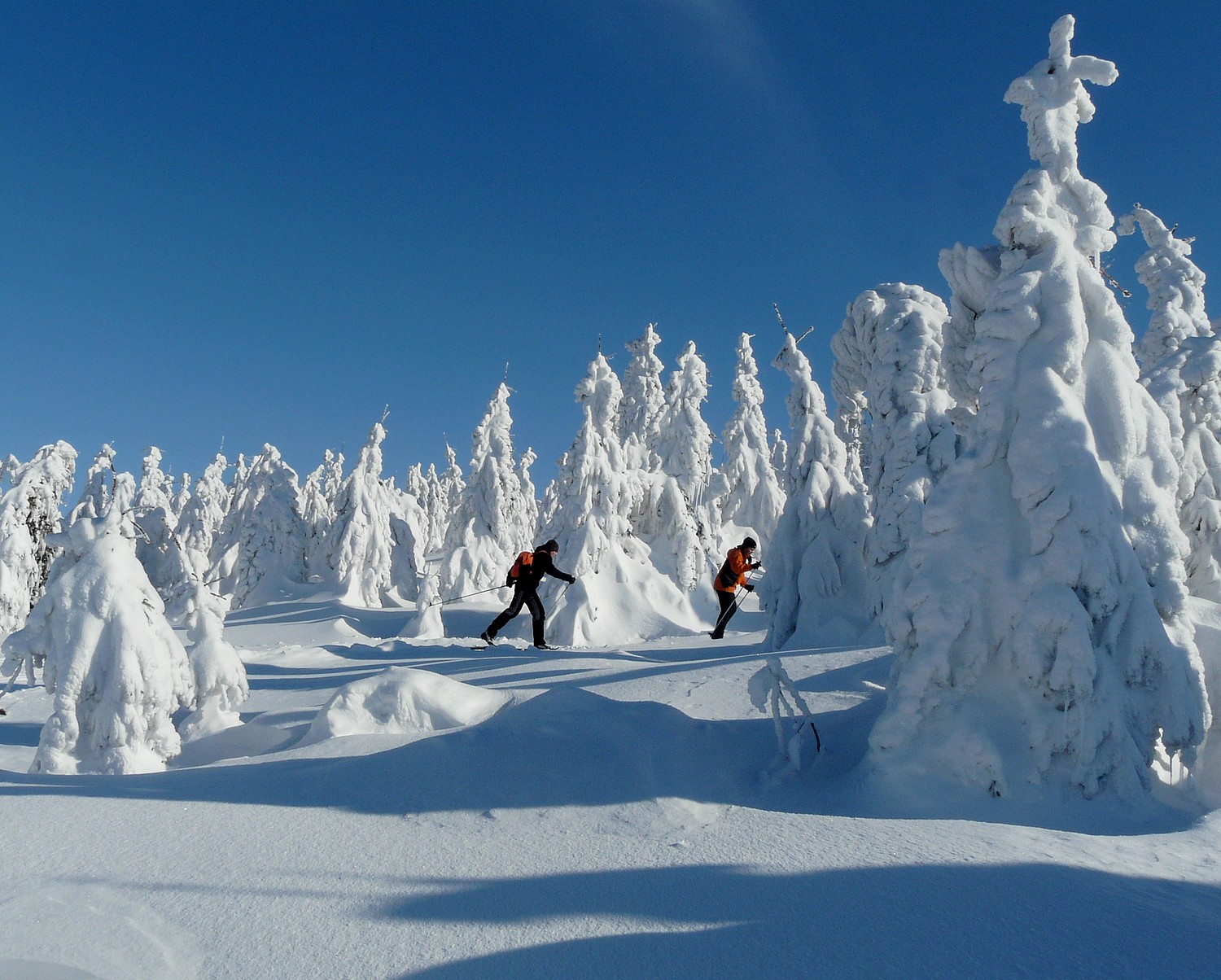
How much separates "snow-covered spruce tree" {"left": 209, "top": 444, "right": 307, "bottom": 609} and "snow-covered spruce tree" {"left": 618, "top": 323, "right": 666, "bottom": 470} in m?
18.2

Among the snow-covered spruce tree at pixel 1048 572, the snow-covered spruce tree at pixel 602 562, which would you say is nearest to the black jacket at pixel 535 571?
the snow-covered spruce tree at pixel 602 562

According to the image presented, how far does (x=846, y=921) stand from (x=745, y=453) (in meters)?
35.3

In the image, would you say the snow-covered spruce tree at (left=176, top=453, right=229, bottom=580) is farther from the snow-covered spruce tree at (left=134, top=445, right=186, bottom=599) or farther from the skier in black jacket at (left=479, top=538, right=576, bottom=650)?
the skier in black jacket at (left=479, top=538, right=576, bottom=650)

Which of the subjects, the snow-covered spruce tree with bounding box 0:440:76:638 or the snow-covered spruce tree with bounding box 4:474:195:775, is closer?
the snow-covered spruce tree with bounding box 4:474:195:775

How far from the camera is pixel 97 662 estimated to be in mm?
8273

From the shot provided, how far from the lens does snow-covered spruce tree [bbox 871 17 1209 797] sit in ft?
17.3

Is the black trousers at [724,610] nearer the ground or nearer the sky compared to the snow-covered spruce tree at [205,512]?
nearer the ground

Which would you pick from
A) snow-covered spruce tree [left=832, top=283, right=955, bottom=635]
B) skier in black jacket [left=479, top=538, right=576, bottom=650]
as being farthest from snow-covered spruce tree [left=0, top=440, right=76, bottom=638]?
snow-covered spruce tree [left=832, top=283, right=955, bottom=635]

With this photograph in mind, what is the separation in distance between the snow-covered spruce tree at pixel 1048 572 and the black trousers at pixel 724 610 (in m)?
7.98

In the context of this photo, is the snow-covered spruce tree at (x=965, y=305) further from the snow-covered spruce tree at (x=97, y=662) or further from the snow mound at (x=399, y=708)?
the snow-covered spruce tree at (x=97, y=662)

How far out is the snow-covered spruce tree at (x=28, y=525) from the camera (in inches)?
690

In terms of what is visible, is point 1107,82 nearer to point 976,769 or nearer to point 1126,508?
point 1126,508

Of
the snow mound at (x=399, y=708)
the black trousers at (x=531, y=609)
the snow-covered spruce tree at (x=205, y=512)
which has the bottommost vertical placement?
the snow mound at (x=399, y=708)

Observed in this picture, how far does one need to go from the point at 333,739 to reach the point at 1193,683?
6.67 metres
